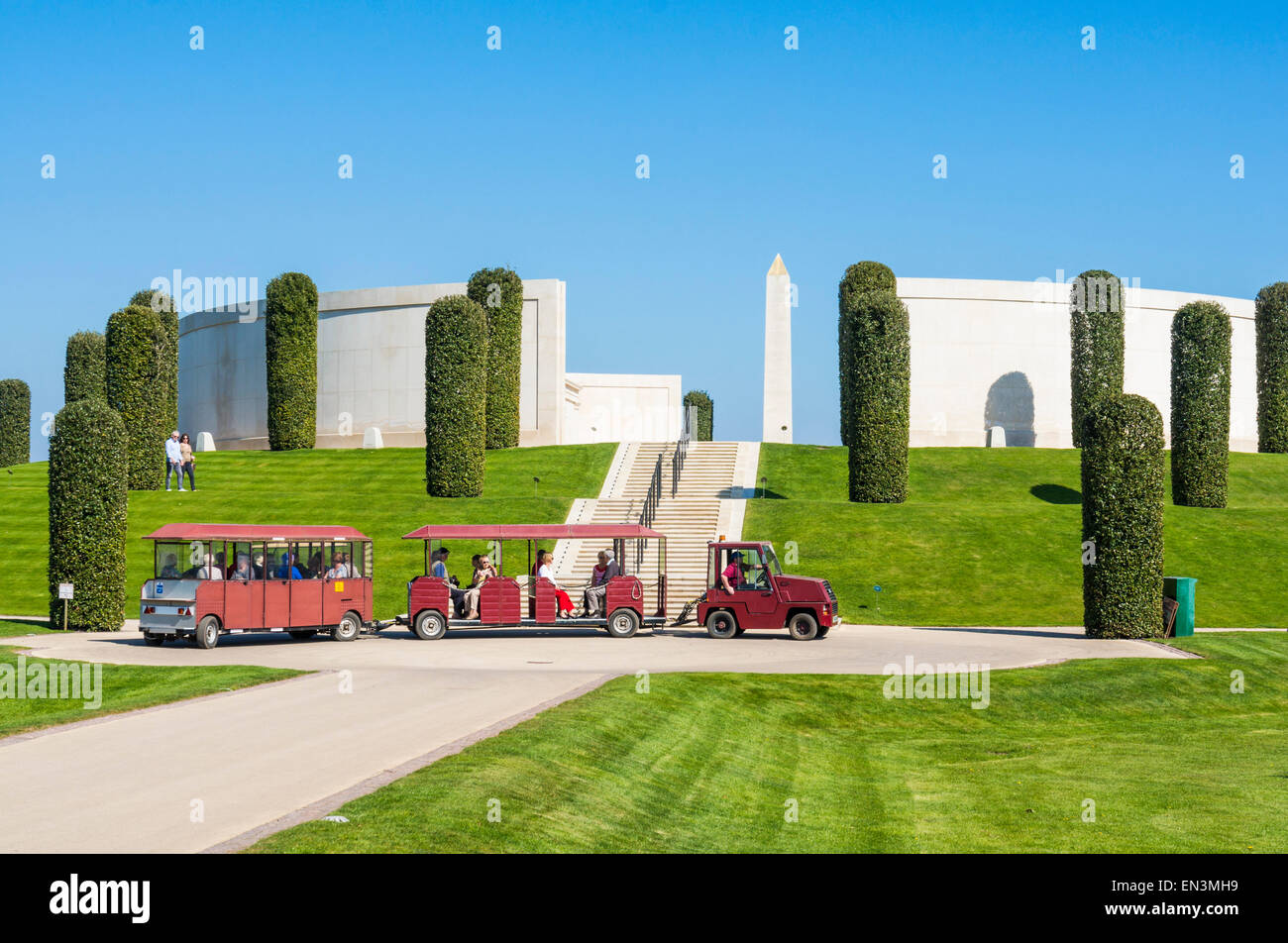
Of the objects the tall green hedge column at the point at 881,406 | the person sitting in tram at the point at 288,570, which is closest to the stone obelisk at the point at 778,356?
the tall green hedge column at the point at 881,406

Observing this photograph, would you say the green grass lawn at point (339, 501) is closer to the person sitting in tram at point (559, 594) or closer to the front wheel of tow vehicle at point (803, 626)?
the person sitting in tram at point (559, 594)

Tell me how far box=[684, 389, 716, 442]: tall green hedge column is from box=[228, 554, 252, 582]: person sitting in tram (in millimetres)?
56895

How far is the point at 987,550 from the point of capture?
31453 millimetres

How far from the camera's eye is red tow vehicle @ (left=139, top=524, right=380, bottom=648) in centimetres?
2153

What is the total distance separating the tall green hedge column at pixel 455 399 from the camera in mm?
38188

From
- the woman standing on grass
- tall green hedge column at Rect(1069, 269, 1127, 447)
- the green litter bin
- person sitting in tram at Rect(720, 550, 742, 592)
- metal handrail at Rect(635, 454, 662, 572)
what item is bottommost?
the green litter bin

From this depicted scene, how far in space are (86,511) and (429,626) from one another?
7.22 meters

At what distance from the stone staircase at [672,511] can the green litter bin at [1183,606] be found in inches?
429

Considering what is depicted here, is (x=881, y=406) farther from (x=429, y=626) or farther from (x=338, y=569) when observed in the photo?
(x=338, y=569)

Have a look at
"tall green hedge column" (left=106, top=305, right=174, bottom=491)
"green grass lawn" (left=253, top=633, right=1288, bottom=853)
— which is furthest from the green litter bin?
"tall green hedge column" (left=106, top=305, right=174, bottom=491)

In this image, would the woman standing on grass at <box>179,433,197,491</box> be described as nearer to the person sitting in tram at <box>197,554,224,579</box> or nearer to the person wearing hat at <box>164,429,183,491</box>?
the person wearing hat at <box>164,429,183,491</box>

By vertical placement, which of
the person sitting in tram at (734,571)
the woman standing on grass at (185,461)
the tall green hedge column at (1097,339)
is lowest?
the person sitting in tram at (734,571)

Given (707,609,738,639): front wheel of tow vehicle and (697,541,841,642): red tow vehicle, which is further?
(707,609,738,639): front wheel of tow vehicle
